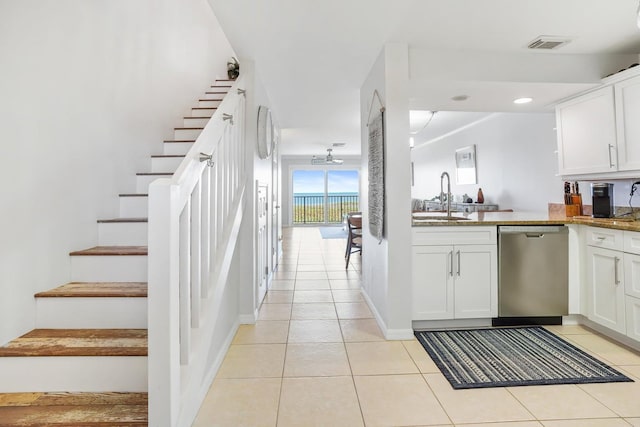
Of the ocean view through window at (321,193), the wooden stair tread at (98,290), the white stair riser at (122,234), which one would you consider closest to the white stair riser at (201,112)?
the white stair riser at (122,234)

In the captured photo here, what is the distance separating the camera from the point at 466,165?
6.33 m

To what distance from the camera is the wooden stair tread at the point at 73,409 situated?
4.54 ft

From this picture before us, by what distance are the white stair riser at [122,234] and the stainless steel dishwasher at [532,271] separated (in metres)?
2.88

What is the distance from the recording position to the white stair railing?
128 cm

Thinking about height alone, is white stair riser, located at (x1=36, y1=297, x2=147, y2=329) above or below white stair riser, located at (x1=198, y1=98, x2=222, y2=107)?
below

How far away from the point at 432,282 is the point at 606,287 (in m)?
1.34

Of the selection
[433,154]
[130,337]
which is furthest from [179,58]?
[433,154]

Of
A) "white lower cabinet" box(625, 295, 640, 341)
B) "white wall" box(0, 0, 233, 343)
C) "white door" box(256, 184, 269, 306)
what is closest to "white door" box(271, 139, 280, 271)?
"white door" box(256, 184, 269, 306)

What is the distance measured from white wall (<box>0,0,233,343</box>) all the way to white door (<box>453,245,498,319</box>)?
2861 millimetres

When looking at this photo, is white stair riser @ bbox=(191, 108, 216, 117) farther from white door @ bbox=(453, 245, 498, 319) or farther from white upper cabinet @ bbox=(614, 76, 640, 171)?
white upper cabinet @ bbox=(614, 76, 640, 171)

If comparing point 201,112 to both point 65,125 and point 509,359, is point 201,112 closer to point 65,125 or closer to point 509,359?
point 65,125

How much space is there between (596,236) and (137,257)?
137 inches

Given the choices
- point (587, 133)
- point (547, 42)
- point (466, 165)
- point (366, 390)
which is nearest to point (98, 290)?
point (366, 390)

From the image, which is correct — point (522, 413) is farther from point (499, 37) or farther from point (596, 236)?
point (499, 37)
